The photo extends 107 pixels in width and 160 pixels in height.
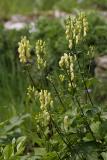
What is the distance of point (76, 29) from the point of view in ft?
9.59

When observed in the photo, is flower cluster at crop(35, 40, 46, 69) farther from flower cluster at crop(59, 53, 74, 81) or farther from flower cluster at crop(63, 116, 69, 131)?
flower cluster at crop(63, 116, 69, 131)

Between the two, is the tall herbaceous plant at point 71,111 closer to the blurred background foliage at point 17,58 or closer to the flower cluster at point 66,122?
the flower cluster at point 66,122

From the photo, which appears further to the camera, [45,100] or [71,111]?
[71,111]

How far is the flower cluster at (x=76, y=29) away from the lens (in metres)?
2.87

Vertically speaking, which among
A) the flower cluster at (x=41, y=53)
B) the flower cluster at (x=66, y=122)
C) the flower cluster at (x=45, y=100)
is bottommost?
the flower cluster at (x=66, y=122)

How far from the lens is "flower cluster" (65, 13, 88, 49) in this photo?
2.87 metres

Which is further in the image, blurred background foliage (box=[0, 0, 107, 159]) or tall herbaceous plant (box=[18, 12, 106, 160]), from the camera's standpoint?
blurred background foliage (box=[0, 0, 107, 159])

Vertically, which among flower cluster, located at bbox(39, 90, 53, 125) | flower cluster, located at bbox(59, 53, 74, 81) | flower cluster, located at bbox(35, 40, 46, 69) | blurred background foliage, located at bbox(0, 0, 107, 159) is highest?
blurred background foliage, located at bbox(0, 0, 107, 159)

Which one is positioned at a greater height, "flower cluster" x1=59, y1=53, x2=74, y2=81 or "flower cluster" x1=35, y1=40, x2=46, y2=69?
"flower cluster" x1=35, y1=40, x2=46, y2=69

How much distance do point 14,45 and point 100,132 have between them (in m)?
3.10

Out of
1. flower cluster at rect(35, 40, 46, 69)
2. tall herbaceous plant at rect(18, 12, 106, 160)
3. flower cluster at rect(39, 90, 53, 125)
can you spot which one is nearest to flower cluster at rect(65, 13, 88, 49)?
tall herbaceous plant at rect(18, 12, 106, 160)

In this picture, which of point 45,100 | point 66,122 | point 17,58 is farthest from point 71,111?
point 17,58

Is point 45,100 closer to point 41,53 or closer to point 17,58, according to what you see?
point 41,53

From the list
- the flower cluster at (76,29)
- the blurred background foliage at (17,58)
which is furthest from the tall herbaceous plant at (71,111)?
the blurred background foliage at (17,58)
